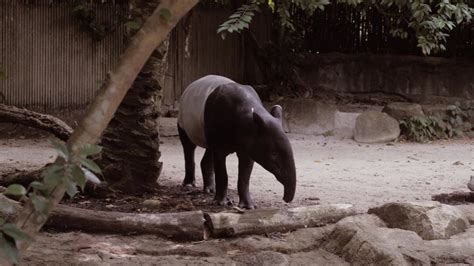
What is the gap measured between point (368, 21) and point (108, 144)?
11276mm

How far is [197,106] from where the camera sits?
6.91m

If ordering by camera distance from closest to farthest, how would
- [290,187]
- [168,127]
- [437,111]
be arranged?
[290,187], [168,127], [437,111]

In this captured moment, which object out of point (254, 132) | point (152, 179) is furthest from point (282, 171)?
point (152, 179)

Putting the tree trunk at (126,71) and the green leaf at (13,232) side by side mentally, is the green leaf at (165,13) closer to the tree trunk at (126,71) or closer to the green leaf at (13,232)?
the tree trunk at (126,71)

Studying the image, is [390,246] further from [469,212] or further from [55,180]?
[55,180]


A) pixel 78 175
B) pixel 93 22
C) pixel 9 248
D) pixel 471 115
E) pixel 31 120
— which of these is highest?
pixel 93 22

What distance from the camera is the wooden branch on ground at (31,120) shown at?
6902 millimetres

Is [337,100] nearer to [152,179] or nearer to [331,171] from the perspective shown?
[331,171]

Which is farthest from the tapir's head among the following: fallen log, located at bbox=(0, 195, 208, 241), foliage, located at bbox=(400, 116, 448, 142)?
foliage, located at bbox=(400, 116, 448, 142)

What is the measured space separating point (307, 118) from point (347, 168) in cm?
396

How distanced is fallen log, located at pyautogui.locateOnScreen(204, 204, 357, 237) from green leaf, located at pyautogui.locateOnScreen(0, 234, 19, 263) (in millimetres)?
3125

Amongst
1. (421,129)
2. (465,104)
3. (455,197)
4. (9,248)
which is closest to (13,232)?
(9,248)

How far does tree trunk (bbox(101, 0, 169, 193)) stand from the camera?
6.70m

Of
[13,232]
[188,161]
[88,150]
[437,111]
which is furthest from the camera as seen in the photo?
[437,111]
